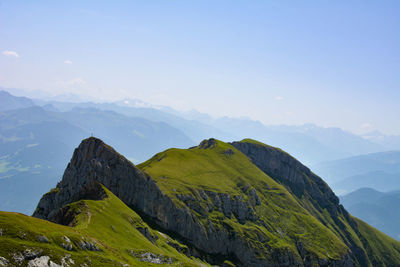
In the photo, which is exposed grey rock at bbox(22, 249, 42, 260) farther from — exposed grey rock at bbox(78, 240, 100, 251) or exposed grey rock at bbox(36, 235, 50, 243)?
exposed grey rock at bbox(78, 240, 100, 251)

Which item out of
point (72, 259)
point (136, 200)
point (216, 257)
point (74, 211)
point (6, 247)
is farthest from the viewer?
point (216, 257)

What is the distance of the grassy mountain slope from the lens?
5297cm

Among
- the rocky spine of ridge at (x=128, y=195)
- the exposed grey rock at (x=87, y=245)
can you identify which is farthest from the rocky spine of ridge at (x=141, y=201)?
the exposed grey rock at (x=87, y=245)

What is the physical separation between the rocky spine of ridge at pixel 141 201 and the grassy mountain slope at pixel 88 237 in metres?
19.1

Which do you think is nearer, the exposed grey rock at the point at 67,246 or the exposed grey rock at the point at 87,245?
the exposed grey rock at the point at 67,246

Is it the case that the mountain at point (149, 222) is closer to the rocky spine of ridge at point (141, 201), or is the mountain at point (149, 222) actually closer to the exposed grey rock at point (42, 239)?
the exposed grey rock at point (42, 239)

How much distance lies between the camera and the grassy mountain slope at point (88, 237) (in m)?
53.0

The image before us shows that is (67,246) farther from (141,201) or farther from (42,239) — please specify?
(141,201)

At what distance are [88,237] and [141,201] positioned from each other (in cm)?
6625

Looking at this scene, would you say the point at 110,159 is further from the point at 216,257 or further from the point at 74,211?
the point at 216,257

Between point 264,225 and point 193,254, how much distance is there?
214 ft

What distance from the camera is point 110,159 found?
437 ft

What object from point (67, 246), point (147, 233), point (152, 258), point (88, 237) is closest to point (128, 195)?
point (147, 233)

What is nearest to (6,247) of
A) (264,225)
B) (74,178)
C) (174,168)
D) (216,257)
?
(74,178)
